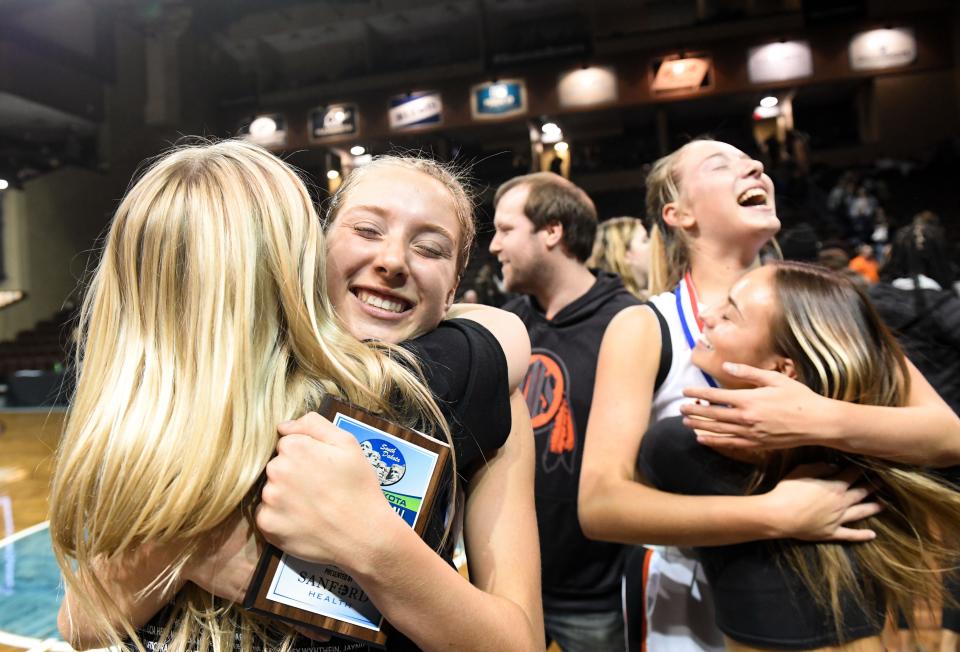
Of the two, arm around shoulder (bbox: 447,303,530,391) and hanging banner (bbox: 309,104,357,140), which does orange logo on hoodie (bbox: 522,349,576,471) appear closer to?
arm around shoulder (bbox: 447,303,530,391)

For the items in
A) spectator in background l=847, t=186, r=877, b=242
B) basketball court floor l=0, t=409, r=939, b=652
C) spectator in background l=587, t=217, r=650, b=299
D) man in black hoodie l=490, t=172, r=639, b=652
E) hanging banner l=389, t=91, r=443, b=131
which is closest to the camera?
man in black hoodie l=490, t=172, r=639, b=652

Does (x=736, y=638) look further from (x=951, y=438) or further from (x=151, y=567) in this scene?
(x=151, y=567)

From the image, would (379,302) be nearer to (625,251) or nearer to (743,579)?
(743,579)


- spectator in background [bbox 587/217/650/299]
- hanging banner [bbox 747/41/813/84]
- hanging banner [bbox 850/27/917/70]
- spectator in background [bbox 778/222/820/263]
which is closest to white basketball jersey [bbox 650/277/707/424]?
spectator in background [bbox 778/222/820/263]

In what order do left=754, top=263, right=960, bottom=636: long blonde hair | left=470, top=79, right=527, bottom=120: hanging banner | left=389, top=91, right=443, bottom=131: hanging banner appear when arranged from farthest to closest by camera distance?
left=389, top=91, right=443, bottom=131: hanging banner → left=470, top=79, right=527, bottom=120: hanging banner → left=754, top=263, right=960, bottom=636: long blonde hair

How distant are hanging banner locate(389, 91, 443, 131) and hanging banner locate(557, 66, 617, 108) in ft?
8.58

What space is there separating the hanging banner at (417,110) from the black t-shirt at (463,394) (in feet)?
43.8

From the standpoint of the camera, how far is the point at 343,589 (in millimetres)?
623

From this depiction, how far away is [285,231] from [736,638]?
31.7 inches

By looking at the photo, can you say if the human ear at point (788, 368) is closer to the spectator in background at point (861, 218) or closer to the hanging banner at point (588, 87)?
the spectator in background at point (861, 218)


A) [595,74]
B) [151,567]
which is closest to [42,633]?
[151,567]

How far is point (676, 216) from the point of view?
119 centimetres

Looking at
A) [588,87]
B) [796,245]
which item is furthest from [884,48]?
[796,245]

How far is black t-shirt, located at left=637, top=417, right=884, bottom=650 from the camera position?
32.6 inches
